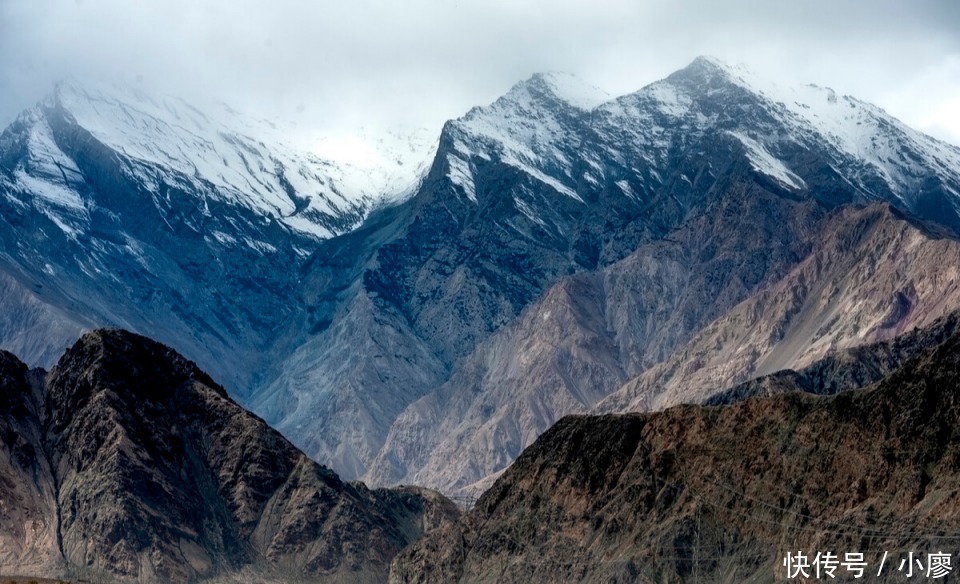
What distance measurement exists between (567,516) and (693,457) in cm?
1628

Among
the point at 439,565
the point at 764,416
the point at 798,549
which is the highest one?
the point at 764,416

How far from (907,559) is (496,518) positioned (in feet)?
212

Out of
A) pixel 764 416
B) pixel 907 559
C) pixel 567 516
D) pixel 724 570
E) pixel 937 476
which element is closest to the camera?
pixel 907 559

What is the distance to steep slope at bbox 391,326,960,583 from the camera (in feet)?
497

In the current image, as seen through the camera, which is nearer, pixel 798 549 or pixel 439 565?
pixel 798 549

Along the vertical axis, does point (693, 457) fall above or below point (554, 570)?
above

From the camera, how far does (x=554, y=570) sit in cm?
18025

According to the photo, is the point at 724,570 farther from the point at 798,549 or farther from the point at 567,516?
the point at 567,516

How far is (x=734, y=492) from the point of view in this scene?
169 metres

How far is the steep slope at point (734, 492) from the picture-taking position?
5965 inches

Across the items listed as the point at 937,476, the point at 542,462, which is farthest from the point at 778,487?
the point at 542,462

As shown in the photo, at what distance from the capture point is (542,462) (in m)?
196

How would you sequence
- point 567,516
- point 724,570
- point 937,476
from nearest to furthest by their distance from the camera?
1. point 937,476
2. point 724,570
3. point 567,516

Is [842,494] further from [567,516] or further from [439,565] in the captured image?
[439,565]
